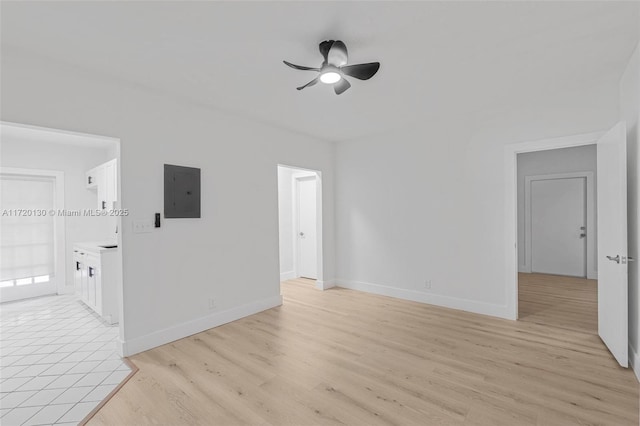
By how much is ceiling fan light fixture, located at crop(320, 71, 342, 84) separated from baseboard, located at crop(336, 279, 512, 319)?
332 cm

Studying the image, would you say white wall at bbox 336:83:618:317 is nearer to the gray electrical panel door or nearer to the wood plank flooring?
the wood plank flooring

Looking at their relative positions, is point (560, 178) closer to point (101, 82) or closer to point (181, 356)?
point (181, 356)

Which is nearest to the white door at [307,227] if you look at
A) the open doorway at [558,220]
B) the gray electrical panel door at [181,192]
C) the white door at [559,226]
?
the gray electrical panel door at [181,192]

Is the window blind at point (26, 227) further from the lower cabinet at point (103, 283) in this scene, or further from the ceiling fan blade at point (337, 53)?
the ceiling fan blade at point (337, 53)

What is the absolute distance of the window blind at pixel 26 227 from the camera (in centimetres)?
482

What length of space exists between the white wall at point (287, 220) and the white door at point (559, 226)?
5.05m

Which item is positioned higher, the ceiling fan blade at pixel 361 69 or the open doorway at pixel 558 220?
the ceiling fan blade at pixel 361 69

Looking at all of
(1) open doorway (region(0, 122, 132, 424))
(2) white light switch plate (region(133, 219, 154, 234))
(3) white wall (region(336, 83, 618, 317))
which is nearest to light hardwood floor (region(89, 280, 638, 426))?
(1) open doorway (region(0, 122, 132, 424))

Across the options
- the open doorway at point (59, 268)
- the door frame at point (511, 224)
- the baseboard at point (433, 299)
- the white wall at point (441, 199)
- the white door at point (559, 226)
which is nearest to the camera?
the open doorway at point (59, 268)

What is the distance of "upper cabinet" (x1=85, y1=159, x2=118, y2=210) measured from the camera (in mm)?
4523

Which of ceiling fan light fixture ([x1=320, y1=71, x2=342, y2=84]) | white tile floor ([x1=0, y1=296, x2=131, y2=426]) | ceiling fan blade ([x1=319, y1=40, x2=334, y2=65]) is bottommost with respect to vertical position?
white tile floor ([x1=0, y1=296, x2=131, y2=426])

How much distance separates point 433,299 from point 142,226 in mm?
3816

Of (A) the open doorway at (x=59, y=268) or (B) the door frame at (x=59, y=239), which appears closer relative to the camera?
(A) the open doorway at (x=59, y=268)

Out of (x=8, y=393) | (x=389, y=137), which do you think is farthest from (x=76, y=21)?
(x=389, y=137)
